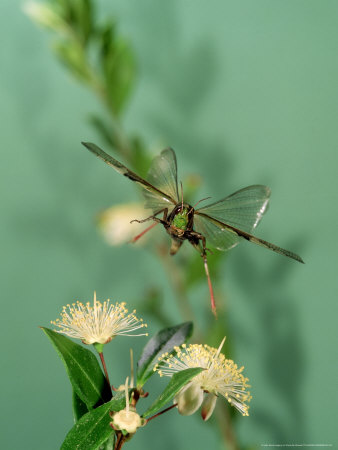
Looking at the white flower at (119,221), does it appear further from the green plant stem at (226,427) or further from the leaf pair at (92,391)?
the leaf pair at (92,391)

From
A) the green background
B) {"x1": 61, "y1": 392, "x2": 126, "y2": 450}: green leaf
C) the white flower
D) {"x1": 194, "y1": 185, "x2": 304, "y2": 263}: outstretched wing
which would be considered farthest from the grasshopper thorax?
the green background

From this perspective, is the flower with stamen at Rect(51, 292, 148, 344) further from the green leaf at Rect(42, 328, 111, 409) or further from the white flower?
the white flower

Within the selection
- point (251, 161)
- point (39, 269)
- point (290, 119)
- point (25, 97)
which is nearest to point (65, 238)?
point (39, 269)

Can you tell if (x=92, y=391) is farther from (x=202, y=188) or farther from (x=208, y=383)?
(x=202, y=188)

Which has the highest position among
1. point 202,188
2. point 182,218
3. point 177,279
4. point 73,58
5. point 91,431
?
point 202,188

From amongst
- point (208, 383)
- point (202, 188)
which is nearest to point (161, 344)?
point (208, 383)

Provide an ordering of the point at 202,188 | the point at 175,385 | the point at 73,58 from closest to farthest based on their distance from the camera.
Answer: the point at 175,385
the point at 73,58
the point at 202,188

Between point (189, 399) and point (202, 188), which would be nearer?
point (189, 399)
